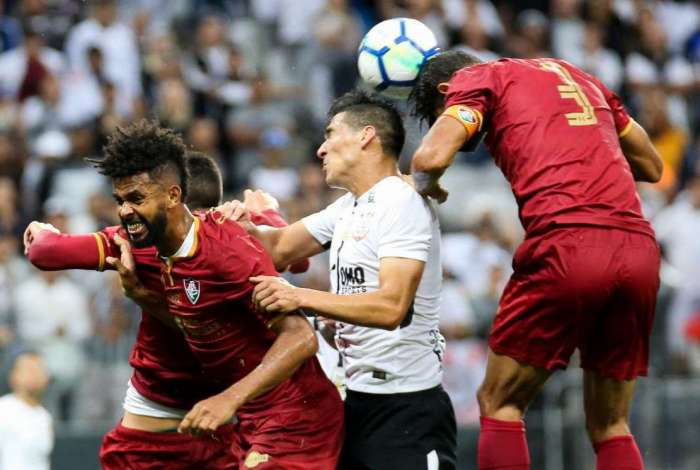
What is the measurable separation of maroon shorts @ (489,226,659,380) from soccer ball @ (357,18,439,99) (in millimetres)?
1113

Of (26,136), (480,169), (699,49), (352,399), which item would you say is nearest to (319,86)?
(480,169)

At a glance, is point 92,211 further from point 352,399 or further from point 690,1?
point 690,1

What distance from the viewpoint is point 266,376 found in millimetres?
5543

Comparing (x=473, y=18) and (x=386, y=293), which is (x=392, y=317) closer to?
(x=386, y=293)

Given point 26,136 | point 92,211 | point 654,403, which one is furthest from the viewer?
point 26,136

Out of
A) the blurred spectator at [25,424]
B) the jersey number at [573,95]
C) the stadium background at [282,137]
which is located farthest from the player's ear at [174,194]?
the stadium background at [282,137]

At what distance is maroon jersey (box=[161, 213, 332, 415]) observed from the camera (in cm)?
583

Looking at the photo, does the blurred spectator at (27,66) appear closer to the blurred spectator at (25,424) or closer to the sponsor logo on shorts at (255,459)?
the blurred spectator at (25,424)

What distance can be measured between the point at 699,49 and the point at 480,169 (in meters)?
3.50

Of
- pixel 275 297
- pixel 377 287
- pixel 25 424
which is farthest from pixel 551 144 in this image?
pixel 25 424

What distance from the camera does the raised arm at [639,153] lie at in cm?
647

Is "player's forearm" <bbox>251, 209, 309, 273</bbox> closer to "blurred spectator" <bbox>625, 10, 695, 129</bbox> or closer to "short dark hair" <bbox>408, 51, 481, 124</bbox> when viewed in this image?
"short dark hair" <bbox>408, 51, 481, 124</bbox>

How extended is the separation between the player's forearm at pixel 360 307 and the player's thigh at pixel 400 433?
51 centimetres

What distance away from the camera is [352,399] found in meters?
6.14
